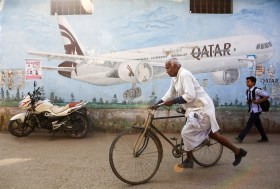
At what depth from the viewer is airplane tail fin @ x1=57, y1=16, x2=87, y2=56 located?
963 centimetres

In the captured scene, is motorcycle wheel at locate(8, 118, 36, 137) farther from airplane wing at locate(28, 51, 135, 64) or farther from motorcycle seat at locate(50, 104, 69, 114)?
airplane wing at locate(28, 51, 135, 64)

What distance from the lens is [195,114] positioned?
5.74 metres

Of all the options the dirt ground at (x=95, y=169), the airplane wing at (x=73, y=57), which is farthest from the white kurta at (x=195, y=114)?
the airplane wing at (x=73, y=57)

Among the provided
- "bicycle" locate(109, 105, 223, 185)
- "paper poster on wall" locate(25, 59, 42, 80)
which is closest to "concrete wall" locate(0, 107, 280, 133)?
"paper poster on wall" locate(25, 59, 42, 80)

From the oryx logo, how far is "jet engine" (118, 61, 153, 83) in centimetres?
117

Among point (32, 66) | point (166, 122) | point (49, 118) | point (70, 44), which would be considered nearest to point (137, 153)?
point (49, 118)

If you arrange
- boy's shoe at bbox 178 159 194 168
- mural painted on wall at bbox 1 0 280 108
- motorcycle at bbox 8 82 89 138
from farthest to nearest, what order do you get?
1. mural painted on wall at bbox 1 0 280 108
2. motorcycle at bbox 8 82 89 138
3. boy's shoe at bbox 178 159 194 168

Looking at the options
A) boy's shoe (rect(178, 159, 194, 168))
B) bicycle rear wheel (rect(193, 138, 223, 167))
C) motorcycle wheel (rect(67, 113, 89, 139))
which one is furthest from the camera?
motorcycle wheel (rect(67, 113, 89, 139))

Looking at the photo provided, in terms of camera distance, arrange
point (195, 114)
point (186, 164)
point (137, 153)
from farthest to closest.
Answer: point (186, 164) < point (195, 114) < point (137, 153)

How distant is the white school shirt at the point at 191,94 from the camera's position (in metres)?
5.57

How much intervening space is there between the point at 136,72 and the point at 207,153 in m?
3.79

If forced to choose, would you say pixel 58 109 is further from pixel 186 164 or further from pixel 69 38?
pixel 186 164

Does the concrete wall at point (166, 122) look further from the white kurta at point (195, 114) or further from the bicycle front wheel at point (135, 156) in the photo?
the bicycle front wheel at point (135, 156)

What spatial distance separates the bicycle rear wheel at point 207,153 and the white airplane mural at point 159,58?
3.44 m
